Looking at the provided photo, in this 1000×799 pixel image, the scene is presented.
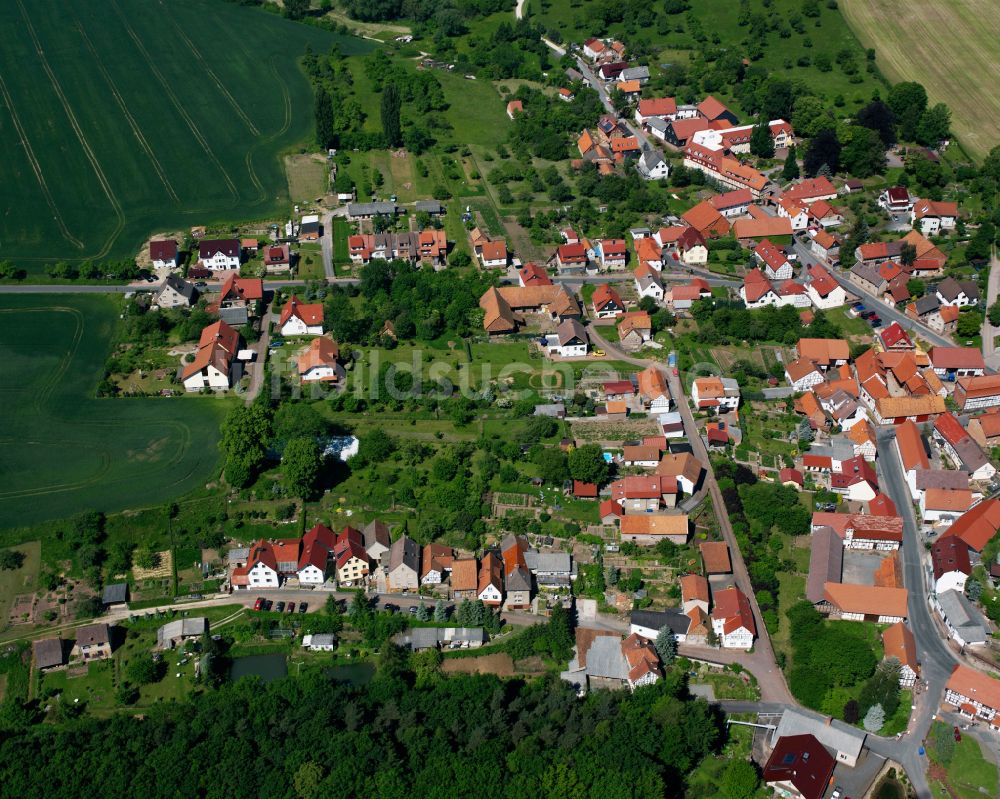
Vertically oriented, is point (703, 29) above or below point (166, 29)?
above

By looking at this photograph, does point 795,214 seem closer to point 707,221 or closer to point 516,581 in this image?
point 707,221

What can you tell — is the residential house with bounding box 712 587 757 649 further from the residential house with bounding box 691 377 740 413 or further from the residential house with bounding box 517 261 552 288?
the residential house with bounding box 517 261 552 288

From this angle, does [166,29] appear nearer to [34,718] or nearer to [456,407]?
[456,407]

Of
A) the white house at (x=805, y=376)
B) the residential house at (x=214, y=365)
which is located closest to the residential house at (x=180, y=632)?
the residential house at (x=214, y=365)

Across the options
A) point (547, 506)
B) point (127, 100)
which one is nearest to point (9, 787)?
point (547, 506)

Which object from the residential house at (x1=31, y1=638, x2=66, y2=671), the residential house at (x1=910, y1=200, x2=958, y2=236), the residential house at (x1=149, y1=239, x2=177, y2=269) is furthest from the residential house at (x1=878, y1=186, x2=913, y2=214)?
the residential house at (x1=31, y1=638, x2=66, y2=671)

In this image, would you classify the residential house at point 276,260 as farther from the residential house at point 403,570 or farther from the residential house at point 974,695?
the residential house at point 974,695

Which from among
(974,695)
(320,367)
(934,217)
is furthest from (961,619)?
(934,217)
